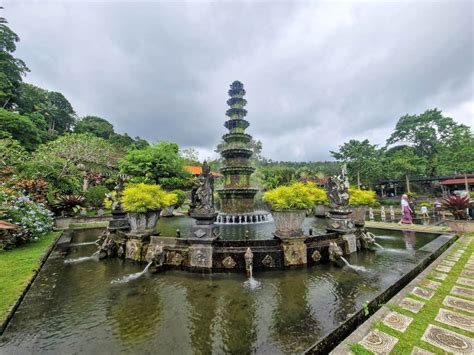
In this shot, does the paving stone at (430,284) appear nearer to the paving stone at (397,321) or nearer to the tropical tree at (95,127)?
the paving stone at (397,321)

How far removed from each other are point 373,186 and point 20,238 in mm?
45919

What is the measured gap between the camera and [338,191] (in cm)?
791

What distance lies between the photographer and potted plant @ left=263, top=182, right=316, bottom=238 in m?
6.14

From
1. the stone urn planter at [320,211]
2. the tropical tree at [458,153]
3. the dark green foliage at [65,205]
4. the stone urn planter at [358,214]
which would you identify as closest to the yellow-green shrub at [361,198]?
the stone urn planter at [358,214]

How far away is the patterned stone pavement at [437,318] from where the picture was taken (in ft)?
8.39

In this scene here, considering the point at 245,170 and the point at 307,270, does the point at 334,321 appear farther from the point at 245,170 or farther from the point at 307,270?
the point at 245,170

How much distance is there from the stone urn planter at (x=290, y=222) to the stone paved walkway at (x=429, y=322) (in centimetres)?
276

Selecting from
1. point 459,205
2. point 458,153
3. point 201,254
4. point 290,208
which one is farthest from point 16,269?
point 458,153

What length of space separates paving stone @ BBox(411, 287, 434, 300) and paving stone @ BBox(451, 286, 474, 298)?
1.52 feet

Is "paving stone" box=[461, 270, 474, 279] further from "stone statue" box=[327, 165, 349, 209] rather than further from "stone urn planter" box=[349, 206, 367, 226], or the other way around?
"stone urn planter" box=[349, 206, 367, 226]

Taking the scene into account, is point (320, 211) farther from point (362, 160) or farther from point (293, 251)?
point (362, 160)

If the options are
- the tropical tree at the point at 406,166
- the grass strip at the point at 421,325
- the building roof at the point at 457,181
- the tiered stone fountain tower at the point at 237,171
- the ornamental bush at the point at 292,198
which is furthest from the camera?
the tropical tree at the point at 406,166

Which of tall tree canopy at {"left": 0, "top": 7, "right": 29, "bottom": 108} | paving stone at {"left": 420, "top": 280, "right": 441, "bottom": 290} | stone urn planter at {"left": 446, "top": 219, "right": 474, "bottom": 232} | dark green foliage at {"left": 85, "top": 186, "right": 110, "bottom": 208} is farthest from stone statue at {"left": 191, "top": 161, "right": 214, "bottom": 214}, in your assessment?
tall tree canopy at {"left": 0, "top": 7, "right": 29, "bottom": 108}

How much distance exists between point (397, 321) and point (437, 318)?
71 cm
